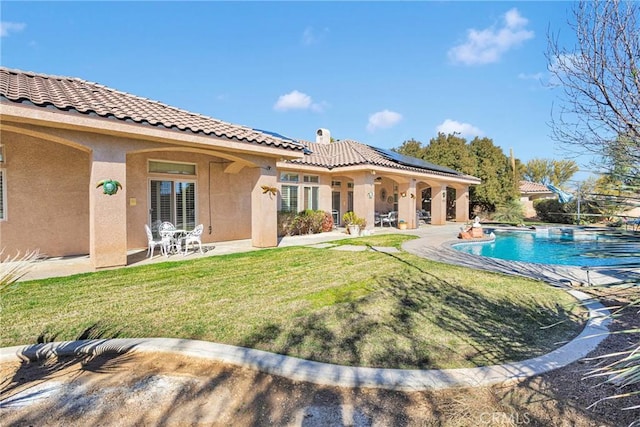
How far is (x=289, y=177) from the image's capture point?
2044 cm

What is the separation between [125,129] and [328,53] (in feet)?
52.7

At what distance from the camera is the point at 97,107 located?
968 cm

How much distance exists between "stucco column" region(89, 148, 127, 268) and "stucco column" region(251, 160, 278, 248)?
5093mm

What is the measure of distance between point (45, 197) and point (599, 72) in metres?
15.2

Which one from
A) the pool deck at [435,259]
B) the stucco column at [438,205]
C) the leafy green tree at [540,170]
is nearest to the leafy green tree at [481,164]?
the stucco column at [438,205]

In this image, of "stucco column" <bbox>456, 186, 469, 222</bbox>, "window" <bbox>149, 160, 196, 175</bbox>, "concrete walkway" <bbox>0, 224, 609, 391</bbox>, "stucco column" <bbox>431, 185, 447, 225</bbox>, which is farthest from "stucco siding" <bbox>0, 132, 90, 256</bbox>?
"stucco column" <bbox>456, 186, 469, 222</bbox>

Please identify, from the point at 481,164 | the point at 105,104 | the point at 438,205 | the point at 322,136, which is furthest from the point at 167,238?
the point at 481,164

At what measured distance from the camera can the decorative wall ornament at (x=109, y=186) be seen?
9.64 metres

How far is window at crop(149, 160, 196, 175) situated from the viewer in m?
14.0

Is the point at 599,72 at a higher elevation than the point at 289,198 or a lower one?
higher

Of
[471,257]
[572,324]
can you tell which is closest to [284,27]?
[471,257]

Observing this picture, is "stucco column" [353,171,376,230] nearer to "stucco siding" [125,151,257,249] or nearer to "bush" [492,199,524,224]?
"stucco siding" [125,151,257,249]

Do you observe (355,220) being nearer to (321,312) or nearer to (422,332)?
(321,312)

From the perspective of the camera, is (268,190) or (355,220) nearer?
(268,190)
